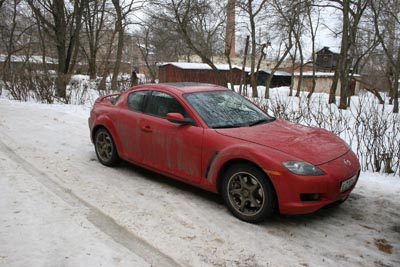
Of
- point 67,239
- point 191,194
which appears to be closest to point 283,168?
point 191,194

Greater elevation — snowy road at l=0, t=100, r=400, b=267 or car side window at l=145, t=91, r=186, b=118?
car side window at l=145, t=91, r=186, b=118

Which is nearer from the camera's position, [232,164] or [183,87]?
[232,164]

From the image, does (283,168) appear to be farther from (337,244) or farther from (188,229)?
(188,229)

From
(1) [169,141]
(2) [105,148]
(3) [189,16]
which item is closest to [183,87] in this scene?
(1) [169,141]

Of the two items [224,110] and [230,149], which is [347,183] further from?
[224,110]

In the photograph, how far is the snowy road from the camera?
3357mm

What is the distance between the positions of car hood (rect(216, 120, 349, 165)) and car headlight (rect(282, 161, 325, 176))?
0.08m

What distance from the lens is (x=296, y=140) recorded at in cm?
436

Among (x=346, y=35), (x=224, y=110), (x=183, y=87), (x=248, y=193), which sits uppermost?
(x=346, y=35)

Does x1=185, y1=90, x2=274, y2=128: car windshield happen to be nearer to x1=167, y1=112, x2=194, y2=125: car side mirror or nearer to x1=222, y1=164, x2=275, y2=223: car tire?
x1=167, y1=112, x2=194, y2=125: car side mirror

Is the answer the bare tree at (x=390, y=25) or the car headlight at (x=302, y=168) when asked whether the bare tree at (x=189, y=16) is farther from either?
the car headlight at (x=302, y=168)

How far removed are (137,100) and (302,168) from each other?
2.88 metres

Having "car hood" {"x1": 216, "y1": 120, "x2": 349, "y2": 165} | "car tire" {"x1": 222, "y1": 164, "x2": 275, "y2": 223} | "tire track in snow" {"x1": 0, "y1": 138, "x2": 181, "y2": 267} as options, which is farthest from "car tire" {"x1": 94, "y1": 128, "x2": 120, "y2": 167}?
"car tire" {"x1": 222, "y1": 164, "x2": 275, "y2": 223}

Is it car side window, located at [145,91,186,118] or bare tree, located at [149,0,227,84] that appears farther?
bare tree, located at [149,0,227,84]
